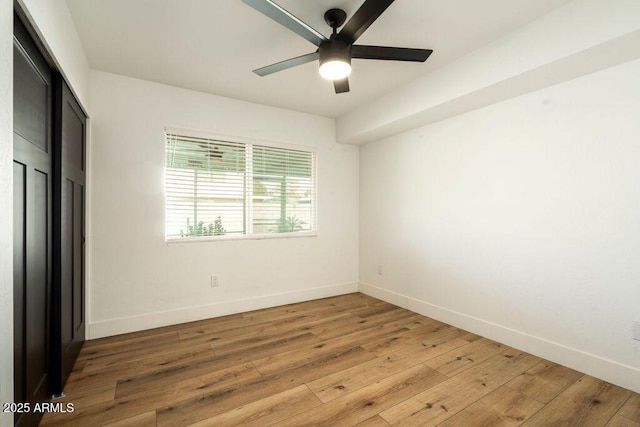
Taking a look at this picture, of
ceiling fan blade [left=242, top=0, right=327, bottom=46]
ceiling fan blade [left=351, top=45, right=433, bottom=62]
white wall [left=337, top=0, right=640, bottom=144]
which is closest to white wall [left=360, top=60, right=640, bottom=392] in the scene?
white wall [left=337, top=0, right=640, bottom=144]

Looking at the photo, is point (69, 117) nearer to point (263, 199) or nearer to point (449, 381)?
point (263, 199)

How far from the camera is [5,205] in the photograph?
1.08 m

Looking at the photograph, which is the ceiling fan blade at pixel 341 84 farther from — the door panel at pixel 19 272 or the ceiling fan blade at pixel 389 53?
the door panel at pixel 19 272

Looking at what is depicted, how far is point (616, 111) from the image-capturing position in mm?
2047

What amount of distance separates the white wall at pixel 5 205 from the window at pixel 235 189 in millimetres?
2047

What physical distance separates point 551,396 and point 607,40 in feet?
7.39

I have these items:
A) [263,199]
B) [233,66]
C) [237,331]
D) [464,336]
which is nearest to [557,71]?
[464,336]

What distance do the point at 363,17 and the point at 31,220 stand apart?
212 cm

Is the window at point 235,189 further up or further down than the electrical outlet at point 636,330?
further up

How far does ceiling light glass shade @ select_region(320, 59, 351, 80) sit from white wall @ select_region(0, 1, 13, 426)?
152 cm

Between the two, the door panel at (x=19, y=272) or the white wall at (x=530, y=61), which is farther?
the white wall at (x=530, y=61)

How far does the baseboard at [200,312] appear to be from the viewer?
2822mm

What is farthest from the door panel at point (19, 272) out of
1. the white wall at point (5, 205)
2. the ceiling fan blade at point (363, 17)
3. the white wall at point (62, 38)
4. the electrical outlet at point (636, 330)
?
the electrical outlet at point (636, 330)

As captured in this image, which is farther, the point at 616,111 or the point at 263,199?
the point at 263,199
